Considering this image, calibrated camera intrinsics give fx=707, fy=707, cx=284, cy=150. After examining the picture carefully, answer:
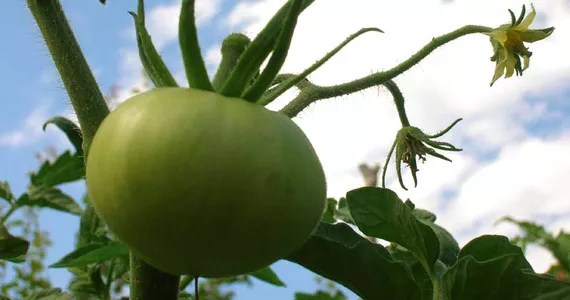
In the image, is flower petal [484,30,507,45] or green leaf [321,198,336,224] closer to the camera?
flower petal [484,30,507,45]

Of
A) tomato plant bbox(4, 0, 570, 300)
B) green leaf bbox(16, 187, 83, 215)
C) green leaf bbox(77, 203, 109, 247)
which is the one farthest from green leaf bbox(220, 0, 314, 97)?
green leaf bbox(16, 187, 83, 215)

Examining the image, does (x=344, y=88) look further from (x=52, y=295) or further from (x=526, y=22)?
(x=52, y=295)

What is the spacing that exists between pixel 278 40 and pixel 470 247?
19.8 inches

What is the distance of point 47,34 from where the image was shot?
3.29ft

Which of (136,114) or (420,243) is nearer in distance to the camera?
(136,114)

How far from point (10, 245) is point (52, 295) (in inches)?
7.6

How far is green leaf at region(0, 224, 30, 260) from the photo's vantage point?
1254 mm

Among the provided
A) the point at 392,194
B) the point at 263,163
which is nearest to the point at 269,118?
the point at 263,163

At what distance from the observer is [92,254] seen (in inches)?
50.4

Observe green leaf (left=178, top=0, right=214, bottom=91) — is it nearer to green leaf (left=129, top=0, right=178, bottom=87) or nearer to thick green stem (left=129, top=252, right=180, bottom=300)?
green leaf (left=129, top=0, right=178, bottom=87)

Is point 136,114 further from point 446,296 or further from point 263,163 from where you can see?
point 446,296

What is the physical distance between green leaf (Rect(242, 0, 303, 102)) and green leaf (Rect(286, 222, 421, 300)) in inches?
10.1

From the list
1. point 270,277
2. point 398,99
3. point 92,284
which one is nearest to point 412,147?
point 398,99

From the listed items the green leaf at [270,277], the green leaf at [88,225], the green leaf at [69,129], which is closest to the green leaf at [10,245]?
the green leaf at [69,129]
